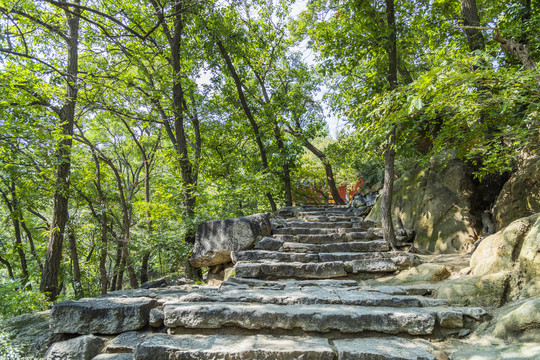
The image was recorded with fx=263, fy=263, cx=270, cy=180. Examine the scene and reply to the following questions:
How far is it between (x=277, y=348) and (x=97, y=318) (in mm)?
1759

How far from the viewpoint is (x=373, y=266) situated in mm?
4258

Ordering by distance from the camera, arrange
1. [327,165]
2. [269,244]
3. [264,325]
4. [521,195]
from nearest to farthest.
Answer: [264,325] → [521,195] → [269,244] → [327,165]

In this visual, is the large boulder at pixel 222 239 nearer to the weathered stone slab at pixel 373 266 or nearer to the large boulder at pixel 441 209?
the weathered stone slab at pixel 373 266

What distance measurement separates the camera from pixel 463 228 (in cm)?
508

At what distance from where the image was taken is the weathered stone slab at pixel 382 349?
1824mm

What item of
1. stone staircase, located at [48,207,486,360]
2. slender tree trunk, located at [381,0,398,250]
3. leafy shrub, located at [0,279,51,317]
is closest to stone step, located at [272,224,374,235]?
slender tree trunk, located at [381,0,398,250]

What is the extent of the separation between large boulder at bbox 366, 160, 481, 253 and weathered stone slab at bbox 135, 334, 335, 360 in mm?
4250

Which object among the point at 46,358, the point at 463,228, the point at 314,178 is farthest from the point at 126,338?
the point at 314,178

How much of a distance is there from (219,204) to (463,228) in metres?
5.47

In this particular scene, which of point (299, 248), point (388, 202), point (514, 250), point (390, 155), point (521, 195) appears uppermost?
point (390, 155)

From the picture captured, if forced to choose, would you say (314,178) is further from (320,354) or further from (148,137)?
(320,354)

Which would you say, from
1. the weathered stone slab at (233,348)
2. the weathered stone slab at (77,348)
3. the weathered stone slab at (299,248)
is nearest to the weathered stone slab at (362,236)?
the weathered stone slab at (299,248)

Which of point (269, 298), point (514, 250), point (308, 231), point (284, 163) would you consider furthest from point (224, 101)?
point (514, 250)

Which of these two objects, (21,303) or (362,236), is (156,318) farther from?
(21,303)
